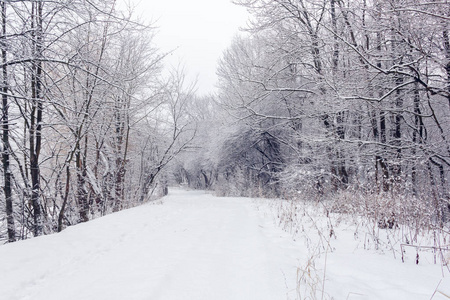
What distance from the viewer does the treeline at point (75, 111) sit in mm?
4348

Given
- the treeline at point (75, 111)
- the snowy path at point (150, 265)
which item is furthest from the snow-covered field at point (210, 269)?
the treeline at point (75, 111)

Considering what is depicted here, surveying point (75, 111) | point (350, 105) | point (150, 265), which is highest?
point (350, 105)

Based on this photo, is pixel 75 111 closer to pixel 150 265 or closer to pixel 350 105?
pixel 150 265

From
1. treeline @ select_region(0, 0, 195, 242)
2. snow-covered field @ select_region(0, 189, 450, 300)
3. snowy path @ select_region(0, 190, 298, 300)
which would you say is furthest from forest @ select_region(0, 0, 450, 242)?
snowy path @ select_region(0, 190, 298, 300)

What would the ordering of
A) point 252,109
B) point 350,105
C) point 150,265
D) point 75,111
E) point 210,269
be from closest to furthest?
point 210,269 → point 150,265 → point 75,111 → point 350,105 → point 252,109

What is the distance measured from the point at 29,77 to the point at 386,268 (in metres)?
6.88

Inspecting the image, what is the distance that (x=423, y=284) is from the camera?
2.32 metres

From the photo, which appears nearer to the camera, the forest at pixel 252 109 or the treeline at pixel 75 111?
the treeline at pixel 75 111

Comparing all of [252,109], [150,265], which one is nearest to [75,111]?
[150,265]

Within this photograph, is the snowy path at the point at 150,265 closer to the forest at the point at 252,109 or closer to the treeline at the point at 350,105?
the forest at the point at 252,109

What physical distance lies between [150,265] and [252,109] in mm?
8693

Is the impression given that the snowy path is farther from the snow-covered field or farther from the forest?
the forest

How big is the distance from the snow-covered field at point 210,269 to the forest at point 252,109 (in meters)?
1.36

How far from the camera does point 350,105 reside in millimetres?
8969
